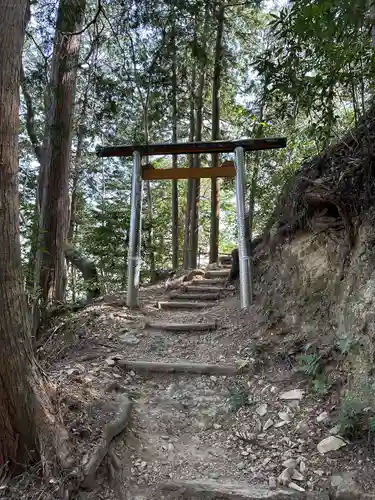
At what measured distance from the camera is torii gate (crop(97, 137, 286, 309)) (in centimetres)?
539

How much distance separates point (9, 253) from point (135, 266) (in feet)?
12.1

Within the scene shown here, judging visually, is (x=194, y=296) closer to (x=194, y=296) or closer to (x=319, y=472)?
(x=194, y=296)

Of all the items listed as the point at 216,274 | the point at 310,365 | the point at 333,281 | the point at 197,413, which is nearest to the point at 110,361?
the point at 197,413

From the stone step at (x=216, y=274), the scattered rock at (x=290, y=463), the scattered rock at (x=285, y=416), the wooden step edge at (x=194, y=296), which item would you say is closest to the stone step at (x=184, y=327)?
the wooden step edge at (x=194, y=296)

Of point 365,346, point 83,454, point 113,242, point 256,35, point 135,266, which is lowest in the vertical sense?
point 83,454

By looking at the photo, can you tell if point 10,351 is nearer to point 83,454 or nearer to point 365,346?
point 83,454

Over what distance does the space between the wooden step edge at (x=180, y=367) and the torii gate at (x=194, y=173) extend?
147 cm

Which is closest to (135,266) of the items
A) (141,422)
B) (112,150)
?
(112,150)

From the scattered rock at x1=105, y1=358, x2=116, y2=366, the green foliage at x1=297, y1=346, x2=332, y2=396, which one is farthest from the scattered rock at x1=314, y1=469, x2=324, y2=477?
the scattered rock at x1=105, y1=358, x2=116, y2=366

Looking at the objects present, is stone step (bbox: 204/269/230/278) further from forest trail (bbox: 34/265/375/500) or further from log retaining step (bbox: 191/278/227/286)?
forest trail (bbox: 34/265/375/500)

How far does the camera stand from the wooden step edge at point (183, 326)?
4.93 m

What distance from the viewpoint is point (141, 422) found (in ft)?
10.3

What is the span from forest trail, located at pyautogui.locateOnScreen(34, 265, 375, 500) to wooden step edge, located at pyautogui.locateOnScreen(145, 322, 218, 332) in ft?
0.04

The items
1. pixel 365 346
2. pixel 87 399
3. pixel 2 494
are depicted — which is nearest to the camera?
pixel 2 494
